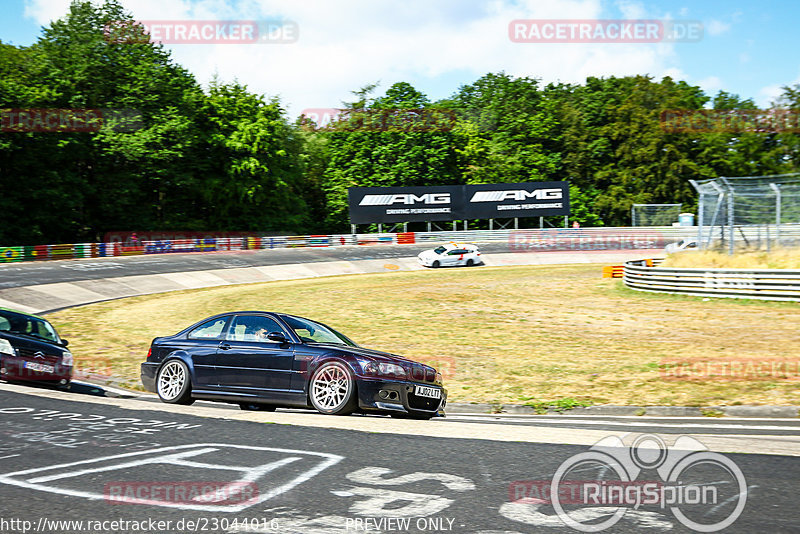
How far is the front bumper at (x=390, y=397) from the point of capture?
9.29m

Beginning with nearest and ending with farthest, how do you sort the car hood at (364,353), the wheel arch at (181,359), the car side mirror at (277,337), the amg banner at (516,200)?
the car hood at (364,353) < the car side mirror at (277,337) < the wheel arch at (181,359) < the amg banner at (516,200)

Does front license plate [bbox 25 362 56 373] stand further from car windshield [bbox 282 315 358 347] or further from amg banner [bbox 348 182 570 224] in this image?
amg banner [bbox 348 182 570 224]

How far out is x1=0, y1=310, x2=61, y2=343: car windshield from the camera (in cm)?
1284

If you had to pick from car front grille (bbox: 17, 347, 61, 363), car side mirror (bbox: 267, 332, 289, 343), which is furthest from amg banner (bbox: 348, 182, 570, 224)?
car side mirror (bbox: 267, 332, 289, 343)

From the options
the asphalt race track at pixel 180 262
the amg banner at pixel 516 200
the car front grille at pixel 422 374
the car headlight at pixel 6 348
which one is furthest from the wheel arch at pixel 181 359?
the amg banner at pixel 516 200

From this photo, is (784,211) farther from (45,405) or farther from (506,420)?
(45,405)

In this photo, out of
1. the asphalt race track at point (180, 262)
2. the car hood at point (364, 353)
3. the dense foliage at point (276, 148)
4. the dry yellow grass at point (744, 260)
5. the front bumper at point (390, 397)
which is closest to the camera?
the front bumper at point (390, 397)

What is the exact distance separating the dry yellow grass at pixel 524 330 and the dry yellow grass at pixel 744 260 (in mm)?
1930

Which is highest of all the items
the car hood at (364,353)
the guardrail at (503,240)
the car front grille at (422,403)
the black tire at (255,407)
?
the guardrail at (503,240)

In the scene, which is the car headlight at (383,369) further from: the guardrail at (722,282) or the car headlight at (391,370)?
the guardrail at (722,282)

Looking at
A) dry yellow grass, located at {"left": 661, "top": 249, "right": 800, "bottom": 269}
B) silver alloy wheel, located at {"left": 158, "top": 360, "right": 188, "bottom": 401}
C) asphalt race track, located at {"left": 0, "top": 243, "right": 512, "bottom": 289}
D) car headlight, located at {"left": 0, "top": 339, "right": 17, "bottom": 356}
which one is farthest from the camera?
asphalt race track, located at {"left": 0, "top": 243, "right": 512, "bottom": 289}

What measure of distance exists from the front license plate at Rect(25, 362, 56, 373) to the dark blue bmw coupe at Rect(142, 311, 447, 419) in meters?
2.47

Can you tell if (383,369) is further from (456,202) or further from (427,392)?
(456,202)

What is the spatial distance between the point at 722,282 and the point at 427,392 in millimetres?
18147
